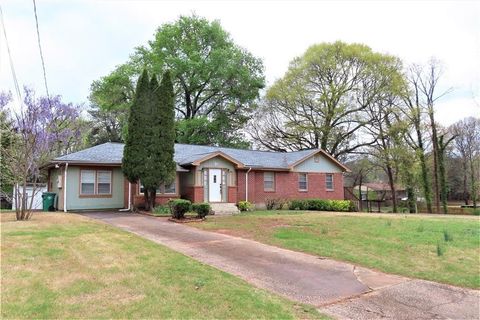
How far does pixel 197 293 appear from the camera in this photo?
17.8 ft

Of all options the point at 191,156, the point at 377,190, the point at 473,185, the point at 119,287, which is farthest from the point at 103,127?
the point at 377,190

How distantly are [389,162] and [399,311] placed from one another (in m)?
30.4

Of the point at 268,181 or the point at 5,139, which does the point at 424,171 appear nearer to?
the point at 268,181

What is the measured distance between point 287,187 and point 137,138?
12187 millimetres

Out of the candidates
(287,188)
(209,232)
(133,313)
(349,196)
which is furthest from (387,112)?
(133,313)

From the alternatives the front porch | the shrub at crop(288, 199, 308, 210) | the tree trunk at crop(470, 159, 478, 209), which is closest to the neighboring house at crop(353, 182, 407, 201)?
the tree trunk at crop(470, 159, 478, 209)

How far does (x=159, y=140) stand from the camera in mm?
18359

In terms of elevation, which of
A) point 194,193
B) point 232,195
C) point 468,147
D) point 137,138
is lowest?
point 232,195

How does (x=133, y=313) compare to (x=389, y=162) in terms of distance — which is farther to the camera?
(x=389, y=162)

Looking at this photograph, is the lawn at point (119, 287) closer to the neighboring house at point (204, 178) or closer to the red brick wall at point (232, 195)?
the neighboring house at point (204, 178)

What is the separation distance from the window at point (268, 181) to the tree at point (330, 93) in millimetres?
13114

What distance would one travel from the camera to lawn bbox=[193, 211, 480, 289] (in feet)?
25.3

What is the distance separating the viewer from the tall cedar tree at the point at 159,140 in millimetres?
18062

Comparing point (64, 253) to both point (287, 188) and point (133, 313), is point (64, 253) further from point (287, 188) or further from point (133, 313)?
point (287, 188)
